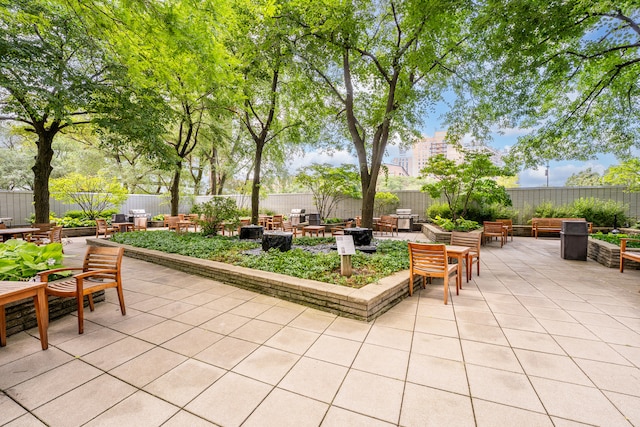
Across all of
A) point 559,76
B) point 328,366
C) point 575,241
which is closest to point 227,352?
point 328,366

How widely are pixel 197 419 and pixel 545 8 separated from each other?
8.43 m

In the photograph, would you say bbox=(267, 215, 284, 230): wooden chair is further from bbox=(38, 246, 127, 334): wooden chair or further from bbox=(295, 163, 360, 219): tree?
bbox=(38, 246, 127, 334): wooden chair

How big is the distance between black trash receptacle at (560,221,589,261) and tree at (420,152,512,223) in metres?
2.15

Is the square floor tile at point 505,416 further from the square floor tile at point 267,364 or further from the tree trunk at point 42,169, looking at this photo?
the tree trunk at point 42,169

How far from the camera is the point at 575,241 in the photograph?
6469 millimetres

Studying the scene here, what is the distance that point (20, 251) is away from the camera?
11.3ft

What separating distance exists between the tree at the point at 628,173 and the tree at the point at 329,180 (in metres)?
9.45

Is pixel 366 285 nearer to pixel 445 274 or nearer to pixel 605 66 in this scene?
pixel 445 274

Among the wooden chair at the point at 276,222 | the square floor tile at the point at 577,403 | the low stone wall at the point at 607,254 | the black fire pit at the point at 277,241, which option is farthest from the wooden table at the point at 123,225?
the low stone wall at the point at 607,254

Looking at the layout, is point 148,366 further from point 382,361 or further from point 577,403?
point 577,403

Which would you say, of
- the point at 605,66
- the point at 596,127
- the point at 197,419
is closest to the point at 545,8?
the point at 605,66

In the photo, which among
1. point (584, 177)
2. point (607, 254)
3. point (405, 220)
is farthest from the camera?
point (584, 177)

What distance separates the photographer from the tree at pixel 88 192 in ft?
37.9

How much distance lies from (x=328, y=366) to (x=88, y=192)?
15.4m
